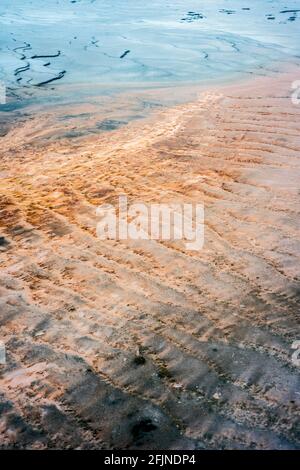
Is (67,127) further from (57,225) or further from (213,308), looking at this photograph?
(213,308)

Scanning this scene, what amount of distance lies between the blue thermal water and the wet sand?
17.5 ft

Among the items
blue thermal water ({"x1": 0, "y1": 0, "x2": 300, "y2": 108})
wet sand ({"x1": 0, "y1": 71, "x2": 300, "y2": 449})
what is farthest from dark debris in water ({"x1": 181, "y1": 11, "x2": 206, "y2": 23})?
wet sand ({"x1": 0, "y1": 71, "x2": 300, "y2": 449})

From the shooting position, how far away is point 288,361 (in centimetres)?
229

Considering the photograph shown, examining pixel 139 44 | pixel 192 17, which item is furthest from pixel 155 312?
pixel 192 17

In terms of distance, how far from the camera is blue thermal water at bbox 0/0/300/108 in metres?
9.77

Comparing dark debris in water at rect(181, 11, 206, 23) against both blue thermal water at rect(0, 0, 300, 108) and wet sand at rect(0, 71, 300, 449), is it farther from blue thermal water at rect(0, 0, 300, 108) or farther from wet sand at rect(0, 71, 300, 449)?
wet sand at rect(0, 71, 300, 449)

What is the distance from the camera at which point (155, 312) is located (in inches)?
105

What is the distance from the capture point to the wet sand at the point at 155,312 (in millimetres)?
2057

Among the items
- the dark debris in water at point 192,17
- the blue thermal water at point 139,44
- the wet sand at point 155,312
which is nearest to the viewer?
the wet sand at point 155,312

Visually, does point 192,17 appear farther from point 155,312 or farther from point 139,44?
point 155,312

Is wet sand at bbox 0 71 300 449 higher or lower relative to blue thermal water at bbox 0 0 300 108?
lower

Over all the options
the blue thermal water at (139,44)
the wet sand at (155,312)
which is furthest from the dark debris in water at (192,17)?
the wet sand at (155,312)

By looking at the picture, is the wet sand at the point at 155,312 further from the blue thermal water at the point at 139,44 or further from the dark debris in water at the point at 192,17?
the dark debris in water at the point at 192,17

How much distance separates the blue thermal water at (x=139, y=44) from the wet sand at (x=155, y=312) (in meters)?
5.33
